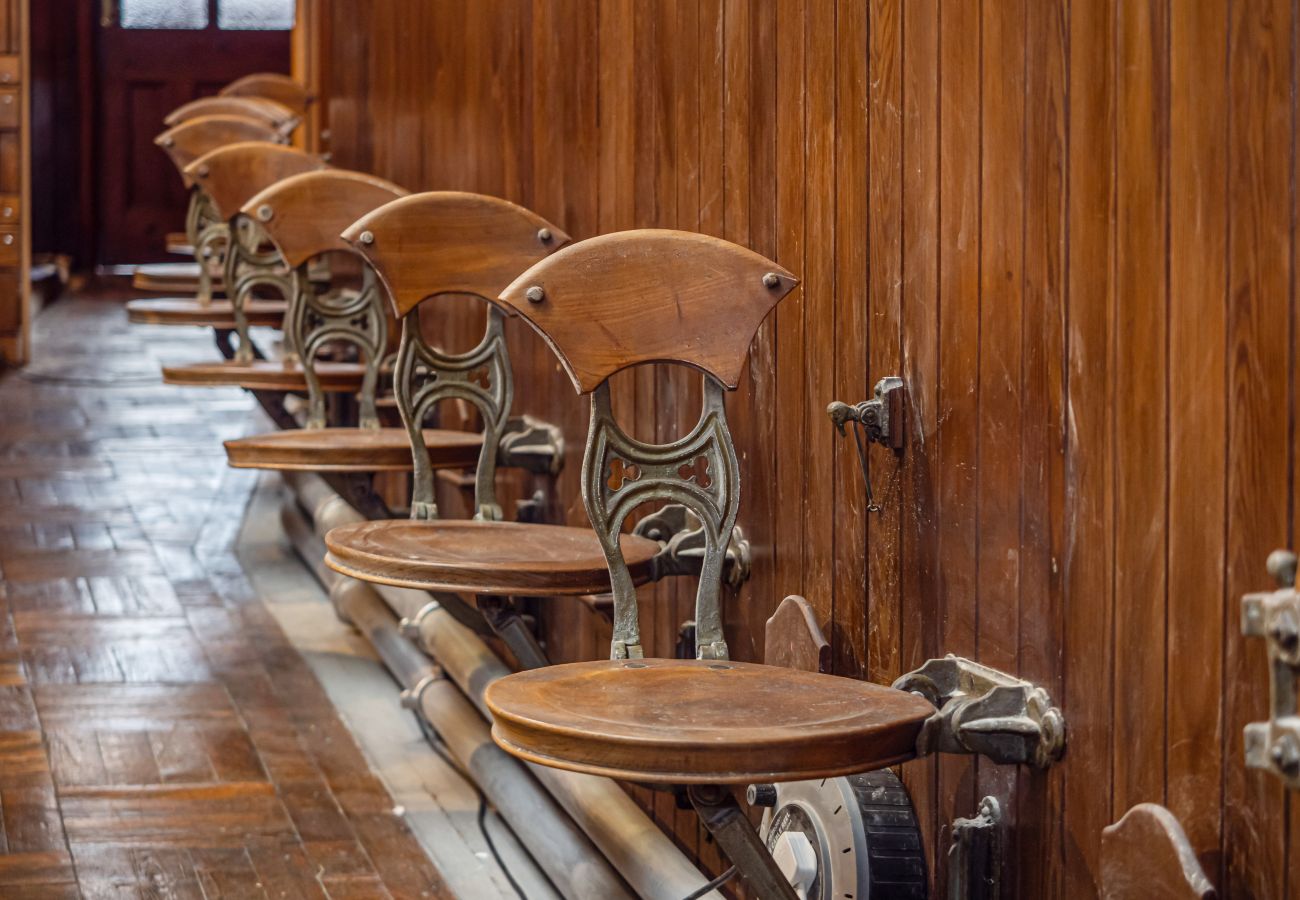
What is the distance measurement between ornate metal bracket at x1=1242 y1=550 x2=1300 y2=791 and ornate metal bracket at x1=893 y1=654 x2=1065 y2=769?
1.37 feet

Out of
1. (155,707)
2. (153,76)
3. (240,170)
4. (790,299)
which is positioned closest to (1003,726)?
(790,299)

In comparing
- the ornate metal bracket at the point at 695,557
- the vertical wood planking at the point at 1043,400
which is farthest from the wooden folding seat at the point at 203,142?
the vertical wood planking at the point at 1043,400

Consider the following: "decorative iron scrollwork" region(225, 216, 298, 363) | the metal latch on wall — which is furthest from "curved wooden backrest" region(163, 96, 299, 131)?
the metal latch on wall

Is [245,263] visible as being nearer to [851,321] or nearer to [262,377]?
[262,377]

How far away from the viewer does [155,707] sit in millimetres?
4195

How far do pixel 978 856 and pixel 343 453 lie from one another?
1632mm

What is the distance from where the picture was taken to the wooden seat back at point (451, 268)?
302 cm

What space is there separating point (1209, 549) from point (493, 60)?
9.12ft

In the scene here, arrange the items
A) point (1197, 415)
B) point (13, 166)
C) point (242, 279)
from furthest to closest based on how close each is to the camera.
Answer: point (13, 166) < point (242, 279) < point (1197, 415)

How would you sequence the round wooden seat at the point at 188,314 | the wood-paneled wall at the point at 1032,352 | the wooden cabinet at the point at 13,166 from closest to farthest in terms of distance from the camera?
the wood-paneled wall at the point at 1032,352, the round wooden seat at the point at 188,314, the wooden cabinet at the point at 13,166

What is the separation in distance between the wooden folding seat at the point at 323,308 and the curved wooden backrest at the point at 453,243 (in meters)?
0.37

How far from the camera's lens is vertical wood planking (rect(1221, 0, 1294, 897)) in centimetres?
144

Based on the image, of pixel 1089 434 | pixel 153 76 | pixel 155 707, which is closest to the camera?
pixel 1089 434

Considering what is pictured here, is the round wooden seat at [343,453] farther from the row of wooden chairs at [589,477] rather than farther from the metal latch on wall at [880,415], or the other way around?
the metal latch on wall at [880,415]
